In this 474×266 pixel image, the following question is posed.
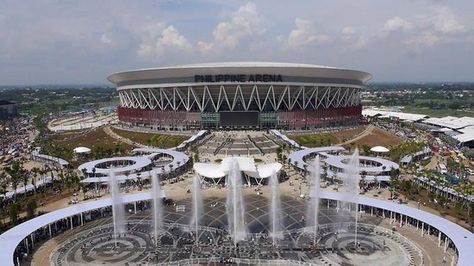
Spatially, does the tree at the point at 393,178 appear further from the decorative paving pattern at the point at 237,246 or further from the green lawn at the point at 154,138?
the green lawn at the point at 154,138

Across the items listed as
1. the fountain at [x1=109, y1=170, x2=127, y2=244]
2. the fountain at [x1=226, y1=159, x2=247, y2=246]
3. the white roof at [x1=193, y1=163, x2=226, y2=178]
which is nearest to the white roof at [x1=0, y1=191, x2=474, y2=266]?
the fountain at [x1=109, y1=170, x2=127, y2=244]

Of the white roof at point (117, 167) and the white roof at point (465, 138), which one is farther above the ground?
the white roof at point (117, 167)

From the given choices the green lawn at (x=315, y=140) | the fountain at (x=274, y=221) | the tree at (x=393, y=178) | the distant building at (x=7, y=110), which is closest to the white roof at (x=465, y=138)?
the green lawn at (x=315, y=140)

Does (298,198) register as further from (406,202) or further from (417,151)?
(417,151)

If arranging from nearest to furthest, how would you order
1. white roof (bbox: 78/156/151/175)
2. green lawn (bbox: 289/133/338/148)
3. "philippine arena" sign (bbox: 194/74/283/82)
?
1. white roof (bbox: 78/156/151/175)
2. green lawn (bbox: 289/133/338/148)
3. "philippine arena" sign (bbox: 194/74/283/82)

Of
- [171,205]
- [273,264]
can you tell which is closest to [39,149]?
[171,205]

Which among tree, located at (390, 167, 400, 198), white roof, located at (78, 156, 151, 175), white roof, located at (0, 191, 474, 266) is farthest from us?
white roof, located at (78, 156, 151, 175)

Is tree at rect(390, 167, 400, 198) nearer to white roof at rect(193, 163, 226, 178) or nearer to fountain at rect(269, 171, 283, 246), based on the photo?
fountain at rect(269, 171, 283, 246)
